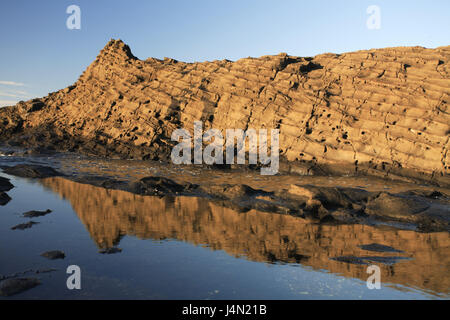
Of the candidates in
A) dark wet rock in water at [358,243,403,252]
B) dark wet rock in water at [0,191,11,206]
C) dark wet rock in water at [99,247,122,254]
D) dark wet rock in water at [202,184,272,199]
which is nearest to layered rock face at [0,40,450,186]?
dark wet rock in water at [202,184,272,199]

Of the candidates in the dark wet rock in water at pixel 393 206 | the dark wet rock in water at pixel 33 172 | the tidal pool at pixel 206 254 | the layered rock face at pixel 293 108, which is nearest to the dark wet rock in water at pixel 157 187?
the tidal pool at pixel 206 254

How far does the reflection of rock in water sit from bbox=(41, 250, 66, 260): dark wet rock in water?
1.20m

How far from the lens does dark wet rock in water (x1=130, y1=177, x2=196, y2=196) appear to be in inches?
767

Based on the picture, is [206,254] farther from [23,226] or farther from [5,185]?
[5,185]

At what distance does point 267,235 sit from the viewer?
40.3 ft

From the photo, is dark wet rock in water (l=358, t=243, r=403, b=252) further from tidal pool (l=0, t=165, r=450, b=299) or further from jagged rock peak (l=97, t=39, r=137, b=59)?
jagged rock peak (l=97, t=39, r=137, b=59)

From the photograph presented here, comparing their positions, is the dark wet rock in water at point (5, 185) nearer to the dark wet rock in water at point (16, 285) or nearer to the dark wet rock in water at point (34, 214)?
the dark wet rock in water at point (34, 214)

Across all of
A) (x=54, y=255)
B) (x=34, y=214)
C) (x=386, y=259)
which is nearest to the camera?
(x=54, y=255)

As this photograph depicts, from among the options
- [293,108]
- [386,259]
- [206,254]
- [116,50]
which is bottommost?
[386,259]

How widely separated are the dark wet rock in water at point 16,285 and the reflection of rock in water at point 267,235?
2.78 metres

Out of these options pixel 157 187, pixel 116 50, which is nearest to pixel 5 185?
pixel 157 187

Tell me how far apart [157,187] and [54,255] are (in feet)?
33.2
